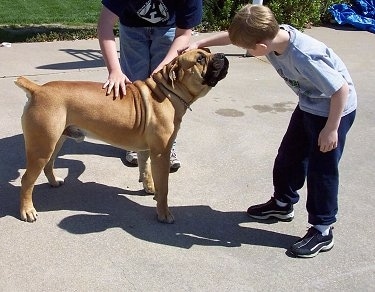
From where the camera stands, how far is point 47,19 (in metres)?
11.2

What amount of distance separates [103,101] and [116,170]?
110 centimetres

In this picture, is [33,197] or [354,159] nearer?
[33,197]

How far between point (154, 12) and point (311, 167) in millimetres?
1774

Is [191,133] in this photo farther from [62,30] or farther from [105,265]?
[62,30]

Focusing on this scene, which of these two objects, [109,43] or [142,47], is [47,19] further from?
[109,43]

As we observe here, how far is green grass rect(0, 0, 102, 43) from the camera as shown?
936 centimetres

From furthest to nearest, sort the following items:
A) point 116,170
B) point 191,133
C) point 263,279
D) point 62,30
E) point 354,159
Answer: point 62,30
point 191,133
point 354,159
point 116,170
point 263,279

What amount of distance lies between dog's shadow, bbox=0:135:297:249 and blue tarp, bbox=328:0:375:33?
7.90 meters

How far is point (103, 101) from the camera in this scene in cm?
368

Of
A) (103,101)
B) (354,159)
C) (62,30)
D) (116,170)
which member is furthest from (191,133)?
(62,30)

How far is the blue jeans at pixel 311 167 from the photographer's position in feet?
11.2

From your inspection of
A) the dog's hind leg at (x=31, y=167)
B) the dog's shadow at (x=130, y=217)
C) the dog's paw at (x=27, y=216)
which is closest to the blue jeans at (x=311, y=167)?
the dog's shadow at (x=130, y=217)

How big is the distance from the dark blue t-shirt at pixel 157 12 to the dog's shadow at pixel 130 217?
1320 mm

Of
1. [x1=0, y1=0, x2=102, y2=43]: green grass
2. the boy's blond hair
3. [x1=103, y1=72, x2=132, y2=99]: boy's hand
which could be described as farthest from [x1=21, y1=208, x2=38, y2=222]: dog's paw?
[x1=0, y1=0, x2=102, y2=43]: green grass
